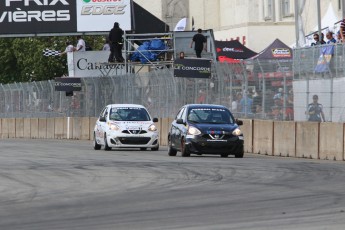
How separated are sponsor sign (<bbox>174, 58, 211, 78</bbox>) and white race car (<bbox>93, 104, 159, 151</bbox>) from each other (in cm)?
266

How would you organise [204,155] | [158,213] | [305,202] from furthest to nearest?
[204,155]
[305,202]
[158,213]

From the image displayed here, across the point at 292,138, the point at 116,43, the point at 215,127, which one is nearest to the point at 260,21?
the point at 116,43

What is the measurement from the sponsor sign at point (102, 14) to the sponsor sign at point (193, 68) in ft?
40.0

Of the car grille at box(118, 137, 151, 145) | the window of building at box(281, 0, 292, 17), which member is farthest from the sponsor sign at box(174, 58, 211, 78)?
the window of building at box(281, 0, 292, 17)

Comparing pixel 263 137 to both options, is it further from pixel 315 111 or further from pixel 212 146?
pixel 212 146

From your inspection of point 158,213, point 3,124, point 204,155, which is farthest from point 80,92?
point 158,213

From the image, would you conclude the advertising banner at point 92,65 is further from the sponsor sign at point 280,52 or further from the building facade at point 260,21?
the building facade at point 260,21

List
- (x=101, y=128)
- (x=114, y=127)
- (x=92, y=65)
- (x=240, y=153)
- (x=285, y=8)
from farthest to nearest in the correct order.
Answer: (x=285, y=8), (x=92, y=65), (x=101, y=128), (x=114, y=127), (x=240, y=153)

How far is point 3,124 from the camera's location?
213ft

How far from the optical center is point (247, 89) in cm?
3562

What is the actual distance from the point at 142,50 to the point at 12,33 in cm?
636

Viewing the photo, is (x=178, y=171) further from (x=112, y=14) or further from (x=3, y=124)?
(x=3, y=124)

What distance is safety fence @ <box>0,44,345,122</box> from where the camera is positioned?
30234 mm

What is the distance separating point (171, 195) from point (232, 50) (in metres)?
33.6
